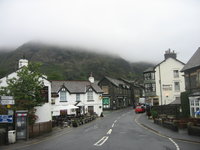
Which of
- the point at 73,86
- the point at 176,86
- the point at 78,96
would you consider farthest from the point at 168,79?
the point at 73,86

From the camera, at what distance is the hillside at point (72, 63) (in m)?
136

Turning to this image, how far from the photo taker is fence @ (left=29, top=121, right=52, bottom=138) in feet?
65.6

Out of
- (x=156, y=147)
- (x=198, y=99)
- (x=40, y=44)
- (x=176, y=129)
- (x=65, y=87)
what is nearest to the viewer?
(x=156, y=147)

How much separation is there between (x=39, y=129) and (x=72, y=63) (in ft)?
446

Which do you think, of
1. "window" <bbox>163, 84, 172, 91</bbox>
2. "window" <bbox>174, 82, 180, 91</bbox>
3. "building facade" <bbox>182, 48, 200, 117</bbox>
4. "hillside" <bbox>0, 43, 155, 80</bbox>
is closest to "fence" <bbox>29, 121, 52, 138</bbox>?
"building facade" <bbox>182, 48, 200, 117</bbox>

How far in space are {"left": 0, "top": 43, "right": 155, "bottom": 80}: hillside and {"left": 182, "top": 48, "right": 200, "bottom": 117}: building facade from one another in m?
94.6

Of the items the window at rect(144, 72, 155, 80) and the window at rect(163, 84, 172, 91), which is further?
the window at rect(144, 72, 155, 80)

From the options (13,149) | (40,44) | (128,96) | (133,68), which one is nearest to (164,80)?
(128,96)

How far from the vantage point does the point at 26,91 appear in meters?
20.7

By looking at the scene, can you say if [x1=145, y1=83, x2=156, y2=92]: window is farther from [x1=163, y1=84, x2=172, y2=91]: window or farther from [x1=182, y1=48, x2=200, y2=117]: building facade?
[x1=182, y1=48, x2=200, y2=117]: building facade

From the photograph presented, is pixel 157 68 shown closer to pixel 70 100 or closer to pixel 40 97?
pixel 70 100

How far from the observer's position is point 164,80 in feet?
168

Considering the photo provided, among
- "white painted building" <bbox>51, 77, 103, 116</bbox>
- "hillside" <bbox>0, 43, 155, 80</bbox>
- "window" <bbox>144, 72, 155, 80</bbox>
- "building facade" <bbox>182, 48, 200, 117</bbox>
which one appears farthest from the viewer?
"hillside" <bbox>0, 43, 155, 80</bbox>

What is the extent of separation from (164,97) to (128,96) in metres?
30.7
